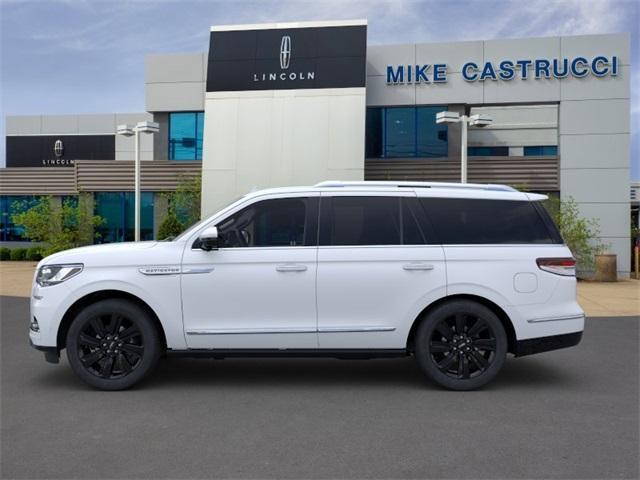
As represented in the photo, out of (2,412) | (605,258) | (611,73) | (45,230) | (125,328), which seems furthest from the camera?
(45,230)

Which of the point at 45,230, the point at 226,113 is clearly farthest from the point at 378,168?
the point at 45,230

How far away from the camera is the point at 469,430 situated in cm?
480

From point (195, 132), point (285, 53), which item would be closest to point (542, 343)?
point (285, 53)

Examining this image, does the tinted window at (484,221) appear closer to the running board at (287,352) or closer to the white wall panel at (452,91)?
the running board at (287,352)

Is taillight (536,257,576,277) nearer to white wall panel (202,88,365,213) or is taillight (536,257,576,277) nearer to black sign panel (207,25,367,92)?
white wall panel (202,88,365,213)

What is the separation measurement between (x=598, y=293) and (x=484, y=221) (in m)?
12.3

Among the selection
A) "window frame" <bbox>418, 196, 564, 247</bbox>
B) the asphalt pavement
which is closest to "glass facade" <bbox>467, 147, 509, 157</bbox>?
the asphalt pavement

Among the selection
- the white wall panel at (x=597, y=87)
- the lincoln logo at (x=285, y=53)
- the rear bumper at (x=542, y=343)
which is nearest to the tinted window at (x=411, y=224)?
the rear bumper at (x=542, y=343)

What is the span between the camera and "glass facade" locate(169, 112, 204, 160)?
26.5m

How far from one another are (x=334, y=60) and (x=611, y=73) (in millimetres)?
9827

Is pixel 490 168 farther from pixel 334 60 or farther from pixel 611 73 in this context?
pixel 334 60

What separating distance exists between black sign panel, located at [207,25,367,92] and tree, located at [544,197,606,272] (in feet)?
26.7

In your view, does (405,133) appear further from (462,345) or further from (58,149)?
(58,149)

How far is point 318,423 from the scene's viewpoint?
4953 mm
